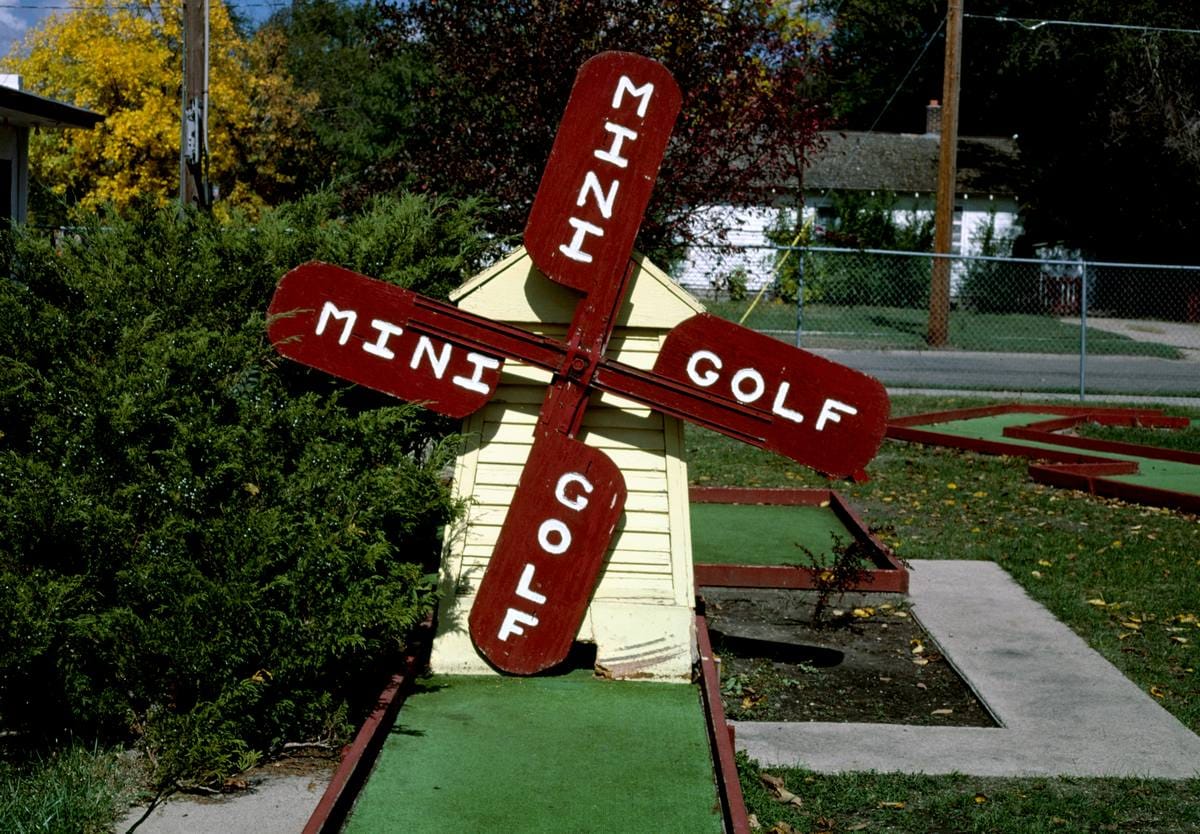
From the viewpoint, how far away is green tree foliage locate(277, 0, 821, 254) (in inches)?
491

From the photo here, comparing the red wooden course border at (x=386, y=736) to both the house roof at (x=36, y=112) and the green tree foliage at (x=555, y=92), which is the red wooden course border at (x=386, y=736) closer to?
the green tree foliage at (x=555, y=92)

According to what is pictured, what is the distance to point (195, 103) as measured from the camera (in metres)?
13.2

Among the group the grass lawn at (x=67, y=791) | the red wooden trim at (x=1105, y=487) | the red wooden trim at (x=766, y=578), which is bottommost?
the grass lawn at (x=67, y=791)

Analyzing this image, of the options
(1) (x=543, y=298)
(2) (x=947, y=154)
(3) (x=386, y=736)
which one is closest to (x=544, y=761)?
(3) (x=386, y=736)

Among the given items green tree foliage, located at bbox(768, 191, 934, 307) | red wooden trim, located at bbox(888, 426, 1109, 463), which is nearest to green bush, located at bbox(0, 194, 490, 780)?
red wooden trim, located at bbox(888, 426, 1109, 463)

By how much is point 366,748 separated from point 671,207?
8.63m

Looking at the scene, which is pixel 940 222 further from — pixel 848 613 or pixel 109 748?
pixel 109 748

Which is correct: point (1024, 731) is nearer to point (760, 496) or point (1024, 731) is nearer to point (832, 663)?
point (832, 663)

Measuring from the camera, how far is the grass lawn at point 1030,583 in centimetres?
535

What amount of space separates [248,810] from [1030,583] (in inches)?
237

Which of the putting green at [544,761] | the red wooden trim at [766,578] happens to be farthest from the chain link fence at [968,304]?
the putting green at [544,761]

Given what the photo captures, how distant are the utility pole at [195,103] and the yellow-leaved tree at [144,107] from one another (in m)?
22.1

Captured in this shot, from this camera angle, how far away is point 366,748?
16.5 feet

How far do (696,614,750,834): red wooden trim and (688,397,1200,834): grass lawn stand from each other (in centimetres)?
30
